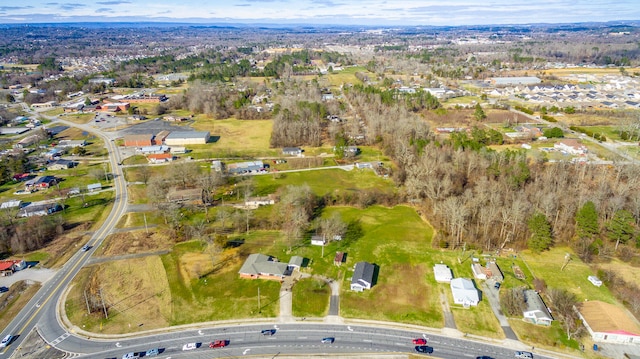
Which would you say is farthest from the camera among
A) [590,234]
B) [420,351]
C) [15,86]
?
[15,86]

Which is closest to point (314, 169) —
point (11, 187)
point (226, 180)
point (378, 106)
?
point (226, 180)

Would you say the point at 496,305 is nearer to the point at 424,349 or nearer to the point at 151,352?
the point at 424,349

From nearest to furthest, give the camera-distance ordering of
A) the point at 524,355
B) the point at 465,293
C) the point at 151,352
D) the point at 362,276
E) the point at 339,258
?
the point at 524,355
the point at 151,352
the point at 465,293
the point at 362,276
the point at 339,258

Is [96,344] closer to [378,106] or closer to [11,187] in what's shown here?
→ [11,187]

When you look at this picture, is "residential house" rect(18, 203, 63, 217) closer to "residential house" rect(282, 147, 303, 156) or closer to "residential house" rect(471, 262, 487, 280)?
"residential house" rect(282, 147, 303, 156)

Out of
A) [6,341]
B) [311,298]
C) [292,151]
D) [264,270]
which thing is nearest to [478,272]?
[311,298]

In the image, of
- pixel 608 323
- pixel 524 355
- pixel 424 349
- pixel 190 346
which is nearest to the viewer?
pixel 524 355
